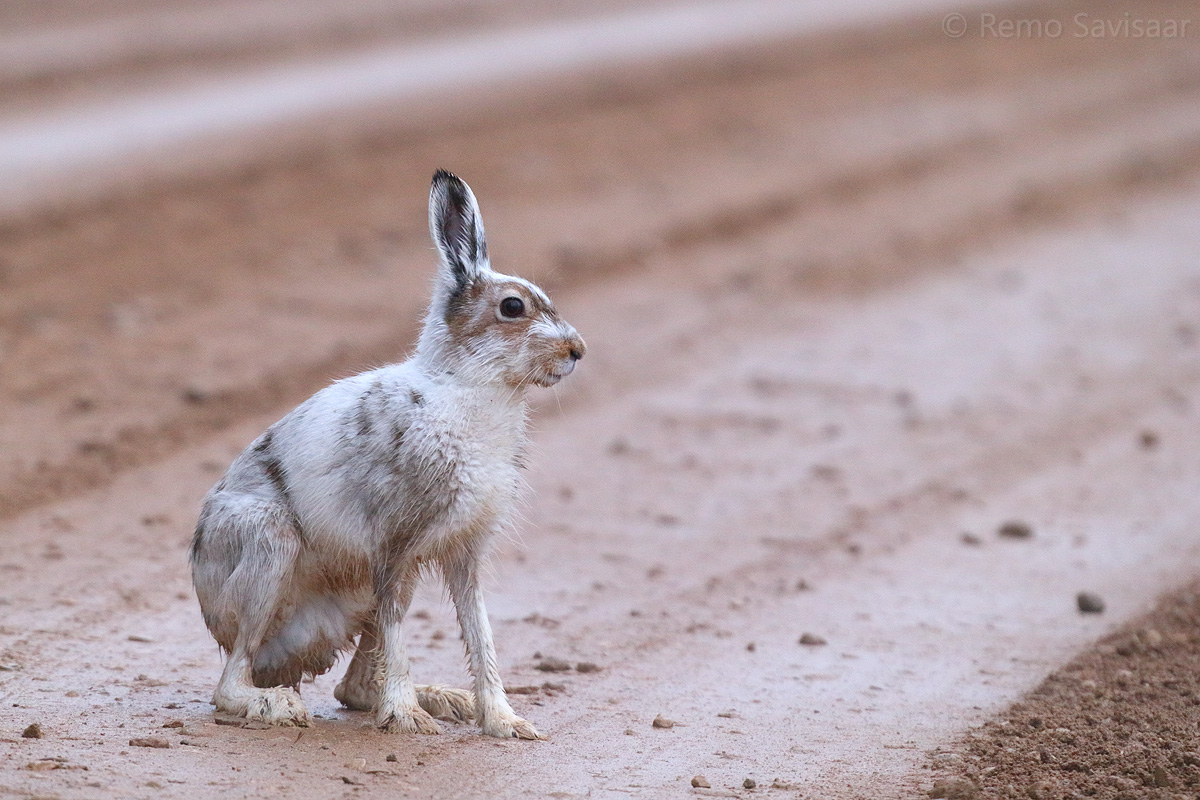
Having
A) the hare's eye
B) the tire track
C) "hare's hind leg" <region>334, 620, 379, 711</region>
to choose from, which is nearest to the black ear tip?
the hare's eye

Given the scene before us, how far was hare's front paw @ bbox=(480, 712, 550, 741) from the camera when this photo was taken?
6102 millimetres

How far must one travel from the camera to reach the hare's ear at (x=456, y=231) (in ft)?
20.2

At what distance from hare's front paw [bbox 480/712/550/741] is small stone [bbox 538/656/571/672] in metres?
0.93

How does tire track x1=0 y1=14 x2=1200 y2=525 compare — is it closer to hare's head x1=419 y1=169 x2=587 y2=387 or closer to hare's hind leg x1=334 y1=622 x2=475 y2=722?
hare's hind leg x1=334 y1=622 x2=475 y2=722

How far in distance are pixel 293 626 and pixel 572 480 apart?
13.2ft

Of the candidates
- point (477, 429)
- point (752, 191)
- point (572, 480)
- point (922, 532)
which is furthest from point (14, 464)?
point (752, 191)

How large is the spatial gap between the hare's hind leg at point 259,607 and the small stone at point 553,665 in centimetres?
136

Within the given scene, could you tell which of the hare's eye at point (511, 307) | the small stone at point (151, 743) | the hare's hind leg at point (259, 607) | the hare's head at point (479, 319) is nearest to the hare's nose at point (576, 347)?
the hare's head at point (479, 319)

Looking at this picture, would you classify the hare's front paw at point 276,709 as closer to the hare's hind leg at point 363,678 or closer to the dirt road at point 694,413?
the dirt road at point 694,413

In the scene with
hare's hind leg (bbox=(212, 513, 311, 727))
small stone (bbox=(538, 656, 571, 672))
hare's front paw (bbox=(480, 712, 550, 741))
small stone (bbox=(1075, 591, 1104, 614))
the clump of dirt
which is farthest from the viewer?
small stone (bbox=(1075, 591, 1104, 614))

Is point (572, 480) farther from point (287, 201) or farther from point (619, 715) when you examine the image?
point (287, 201)

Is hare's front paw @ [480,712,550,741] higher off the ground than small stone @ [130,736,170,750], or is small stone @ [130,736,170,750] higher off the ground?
hare's front paw @ [480,712,550,741]

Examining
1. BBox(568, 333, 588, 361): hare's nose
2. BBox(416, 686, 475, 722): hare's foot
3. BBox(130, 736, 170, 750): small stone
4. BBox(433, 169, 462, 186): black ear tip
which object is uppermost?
BBox(433, 169, 462, 186): black ear tip

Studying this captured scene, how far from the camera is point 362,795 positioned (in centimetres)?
533
